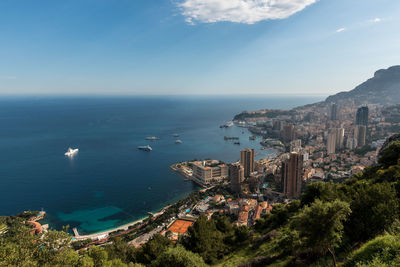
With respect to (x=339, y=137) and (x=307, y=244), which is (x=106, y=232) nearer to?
(x=307, y=244)

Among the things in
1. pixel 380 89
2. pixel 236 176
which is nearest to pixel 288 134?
pixel 236 176

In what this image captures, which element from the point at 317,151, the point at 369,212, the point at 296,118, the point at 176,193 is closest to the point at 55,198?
the point at 176,193

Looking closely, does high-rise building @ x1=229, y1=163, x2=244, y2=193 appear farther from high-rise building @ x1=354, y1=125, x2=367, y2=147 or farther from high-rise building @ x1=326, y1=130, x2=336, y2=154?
high-rise building @ x1=354, y1=125, x2=367, y2=147

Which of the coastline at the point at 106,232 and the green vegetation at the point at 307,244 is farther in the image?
the coastline at the point at 106,232

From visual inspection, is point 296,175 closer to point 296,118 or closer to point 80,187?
point 80,187

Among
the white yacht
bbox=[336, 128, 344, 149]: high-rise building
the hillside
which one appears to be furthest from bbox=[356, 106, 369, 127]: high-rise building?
the white yacht

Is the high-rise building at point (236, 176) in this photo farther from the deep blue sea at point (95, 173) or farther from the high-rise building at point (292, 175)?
the deep blue sea at point (95, 173)

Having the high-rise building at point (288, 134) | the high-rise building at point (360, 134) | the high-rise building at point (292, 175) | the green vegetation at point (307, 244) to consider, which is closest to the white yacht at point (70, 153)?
the green vegetation at point (307, 244)
